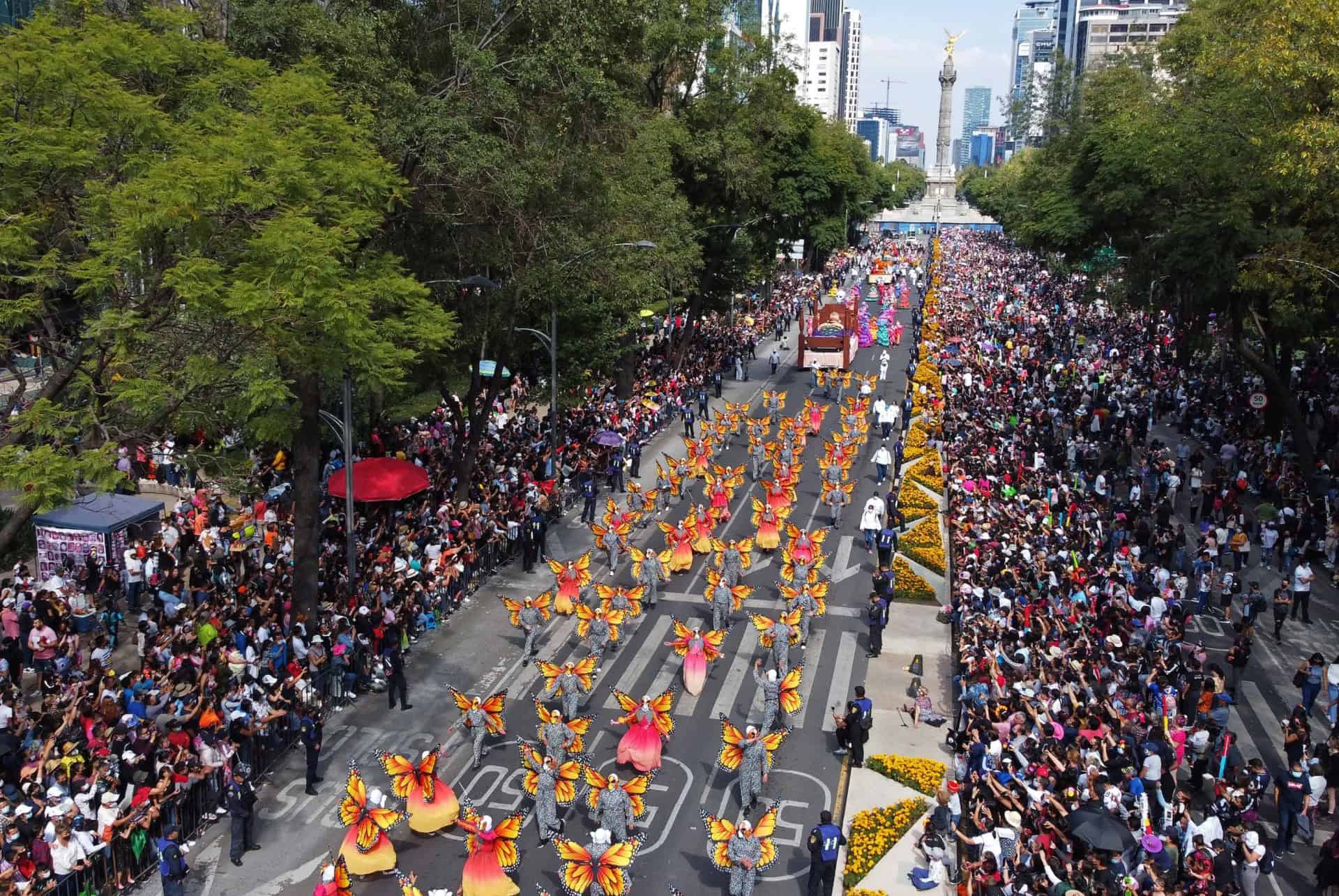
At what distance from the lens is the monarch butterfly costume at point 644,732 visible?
16.6 meters

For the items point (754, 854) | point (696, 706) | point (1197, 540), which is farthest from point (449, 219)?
point (1197, 540)

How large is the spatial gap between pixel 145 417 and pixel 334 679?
18.3 feet

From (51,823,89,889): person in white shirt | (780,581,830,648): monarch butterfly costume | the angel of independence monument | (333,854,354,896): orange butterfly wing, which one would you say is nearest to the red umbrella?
(780,581,830,648): monarch butterfly costume

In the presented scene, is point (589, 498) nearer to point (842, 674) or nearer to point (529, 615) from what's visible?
point (529, 615)

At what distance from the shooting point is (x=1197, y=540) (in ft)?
90.7

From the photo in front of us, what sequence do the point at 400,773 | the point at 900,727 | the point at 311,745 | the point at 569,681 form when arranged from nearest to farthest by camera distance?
1. the point at 400,773
2. the point at 311,745
3. the point at 569,681
4. the point at 900,727

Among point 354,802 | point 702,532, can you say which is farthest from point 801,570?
point 354,802

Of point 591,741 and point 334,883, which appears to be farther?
point 591,741

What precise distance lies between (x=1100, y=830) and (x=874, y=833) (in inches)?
126

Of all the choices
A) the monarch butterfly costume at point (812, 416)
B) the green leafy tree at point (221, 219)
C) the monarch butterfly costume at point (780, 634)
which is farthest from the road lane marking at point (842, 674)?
the monarch butterfly costume at point (812, 416)

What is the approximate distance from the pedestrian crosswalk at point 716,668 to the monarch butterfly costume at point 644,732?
7.93 ft

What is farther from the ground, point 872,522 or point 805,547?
point 805,547

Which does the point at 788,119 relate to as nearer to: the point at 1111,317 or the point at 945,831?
the point at 1111,317

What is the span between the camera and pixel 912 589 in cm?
2492
